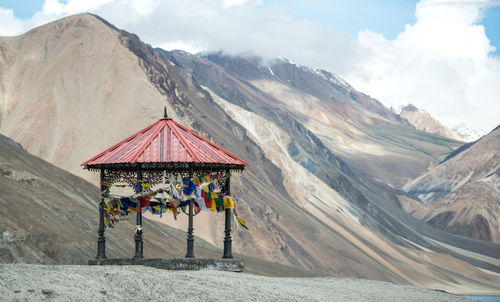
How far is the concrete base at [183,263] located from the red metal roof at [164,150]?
7.62 feet

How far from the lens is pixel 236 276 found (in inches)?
620

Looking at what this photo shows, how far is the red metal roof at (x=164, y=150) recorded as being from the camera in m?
17.3

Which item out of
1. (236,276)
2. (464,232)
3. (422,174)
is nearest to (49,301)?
(236,276)

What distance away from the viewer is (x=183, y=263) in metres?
16.6

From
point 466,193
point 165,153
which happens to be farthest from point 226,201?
point 466,193

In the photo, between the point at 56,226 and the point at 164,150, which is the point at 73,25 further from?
the point at 164,150

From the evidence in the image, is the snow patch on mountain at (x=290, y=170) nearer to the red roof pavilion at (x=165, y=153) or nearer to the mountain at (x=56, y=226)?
the mountain at (x=56, y=226)

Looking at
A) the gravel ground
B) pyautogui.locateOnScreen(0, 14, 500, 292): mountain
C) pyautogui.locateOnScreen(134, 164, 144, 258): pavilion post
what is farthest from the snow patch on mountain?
the gravel ground

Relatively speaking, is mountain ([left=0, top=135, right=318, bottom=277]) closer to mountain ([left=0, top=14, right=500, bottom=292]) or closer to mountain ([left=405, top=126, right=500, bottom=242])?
mountain ([left=0, top=14, right=500, bottom=292])

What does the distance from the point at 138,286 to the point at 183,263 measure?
4640mm

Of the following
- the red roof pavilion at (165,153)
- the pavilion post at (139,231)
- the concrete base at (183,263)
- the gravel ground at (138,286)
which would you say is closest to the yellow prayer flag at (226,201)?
the red roof pavilion at (165,153)

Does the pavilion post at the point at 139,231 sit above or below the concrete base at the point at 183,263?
above

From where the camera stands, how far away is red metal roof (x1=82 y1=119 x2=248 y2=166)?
56.9ft

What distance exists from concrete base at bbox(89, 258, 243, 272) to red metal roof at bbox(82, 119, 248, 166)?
Answer: 7.62 feet
